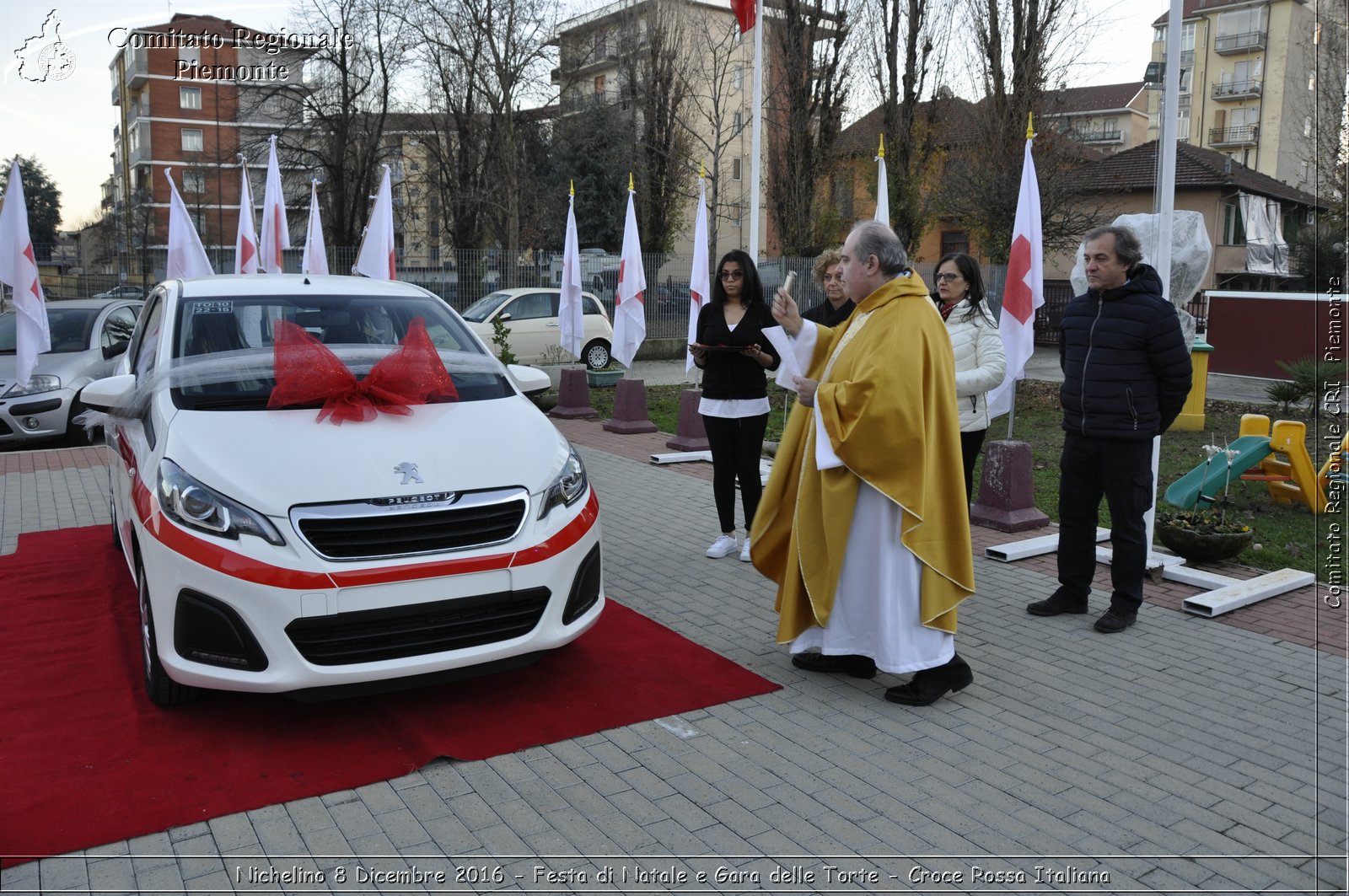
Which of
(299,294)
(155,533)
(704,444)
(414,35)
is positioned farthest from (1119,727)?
(414,35)

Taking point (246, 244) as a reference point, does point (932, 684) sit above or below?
below

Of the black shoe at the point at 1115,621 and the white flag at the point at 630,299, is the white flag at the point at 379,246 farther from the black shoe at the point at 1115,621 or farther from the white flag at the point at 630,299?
the black shoe at the point at 1115,621

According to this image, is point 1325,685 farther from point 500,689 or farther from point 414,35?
point 414,35

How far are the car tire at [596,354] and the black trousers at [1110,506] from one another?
49.7 ft

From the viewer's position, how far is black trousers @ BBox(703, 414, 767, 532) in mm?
6648

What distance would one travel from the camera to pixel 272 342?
5.05m

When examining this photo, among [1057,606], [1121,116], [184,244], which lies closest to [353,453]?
[1057,606]

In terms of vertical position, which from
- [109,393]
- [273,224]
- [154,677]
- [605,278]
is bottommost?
[154,677]

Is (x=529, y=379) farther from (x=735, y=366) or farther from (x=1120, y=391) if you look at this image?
(x=1120, y=391)

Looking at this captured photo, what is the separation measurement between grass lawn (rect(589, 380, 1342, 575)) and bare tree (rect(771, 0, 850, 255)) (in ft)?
38.7

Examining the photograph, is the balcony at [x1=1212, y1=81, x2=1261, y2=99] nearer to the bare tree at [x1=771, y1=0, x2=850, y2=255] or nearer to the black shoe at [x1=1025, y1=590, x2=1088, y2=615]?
the bare tree at [x1=771, y1=0, x2=850, y2=255]

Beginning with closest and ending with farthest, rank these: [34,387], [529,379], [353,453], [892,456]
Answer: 1. [353,453]
2. [892,456]
3. [529,379]
4. [34,387]

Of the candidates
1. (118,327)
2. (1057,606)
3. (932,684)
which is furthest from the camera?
(118,327)

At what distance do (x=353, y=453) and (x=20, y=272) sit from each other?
8.44m
